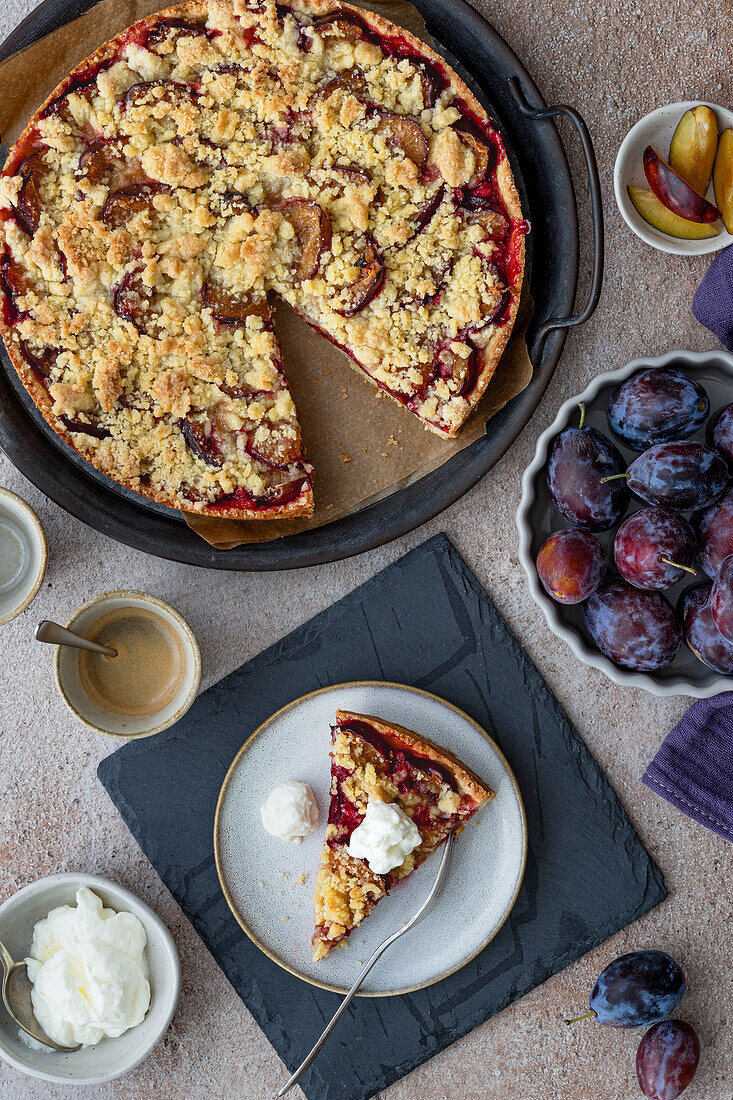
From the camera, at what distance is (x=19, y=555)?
2314mm

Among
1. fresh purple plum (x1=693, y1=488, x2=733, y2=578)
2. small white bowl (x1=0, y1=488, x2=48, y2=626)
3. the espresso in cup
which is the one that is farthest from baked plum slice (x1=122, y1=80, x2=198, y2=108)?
fresh purple plum (x1=693, y1=488, x2=733, y2=578)

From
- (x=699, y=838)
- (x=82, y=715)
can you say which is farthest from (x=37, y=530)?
(x=699, y=838)

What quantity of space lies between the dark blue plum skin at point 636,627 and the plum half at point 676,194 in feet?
3.25

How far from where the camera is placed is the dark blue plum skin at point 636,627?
2.02 metres

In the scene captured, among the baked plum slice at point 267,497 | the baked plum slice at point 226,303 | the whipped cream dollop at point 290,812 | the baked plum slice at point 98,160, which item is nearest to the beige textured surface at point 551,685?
the baked plum slice at point 267,497

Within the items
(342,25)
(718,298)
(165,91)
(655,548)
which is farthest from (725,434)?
(165,91)

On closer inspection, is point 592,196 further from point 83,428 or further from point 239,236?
point 83,428

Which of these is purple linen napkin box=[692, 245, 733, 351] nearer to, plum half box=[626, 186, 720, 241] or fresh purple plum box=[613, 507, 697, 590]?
plum half box=[626, 186, 720, 241]

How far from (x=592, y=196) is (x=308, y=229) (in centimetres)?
70

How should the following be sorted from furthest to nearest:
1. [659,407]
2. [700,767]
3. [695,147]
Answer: [700,767]
[695,147]
[659,407]

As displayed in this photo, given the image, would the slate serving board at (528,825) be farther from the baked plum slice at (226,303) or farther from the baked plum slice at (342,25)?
the baked plum slice at (342,25)

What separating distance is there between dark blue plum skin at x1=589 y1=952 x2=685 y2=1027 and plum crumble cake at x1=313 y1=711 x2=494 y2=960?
23.9 inches

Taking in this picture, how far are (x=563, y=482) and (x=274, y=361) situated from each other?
80 centimetres

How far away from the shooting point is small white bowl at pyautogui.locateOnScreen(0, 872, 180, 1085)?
2227 millimetres
